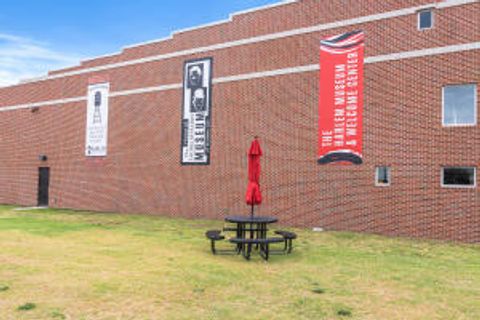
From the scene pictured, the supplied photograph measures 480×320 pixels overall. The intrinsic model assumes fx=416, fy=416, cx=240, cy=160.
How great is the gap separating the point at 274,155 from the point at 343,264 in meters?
8.85

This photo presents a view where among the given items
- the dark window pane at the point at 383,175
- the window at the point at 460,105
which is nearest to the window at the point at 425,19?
the window at the point at 460,105

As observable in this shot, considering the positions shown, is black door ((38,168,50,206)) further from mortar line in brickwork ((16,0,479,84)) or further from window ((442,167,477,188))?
window ((442,167,477,188))

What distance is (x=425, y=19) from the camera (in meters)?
15.0

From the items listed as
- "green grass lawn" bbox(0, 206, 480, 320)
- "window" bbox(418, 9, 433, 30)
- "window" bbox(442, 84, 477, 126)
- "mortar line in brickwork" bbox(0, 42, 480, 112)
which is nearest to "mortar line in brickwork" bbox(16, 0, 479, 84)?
"window" bbox(418, 9, 433, 30)

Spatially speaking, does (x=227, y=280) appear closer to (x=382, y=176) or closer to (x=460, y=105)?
(x=382, y=176)

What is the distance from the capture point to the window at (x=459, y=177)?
13.9m

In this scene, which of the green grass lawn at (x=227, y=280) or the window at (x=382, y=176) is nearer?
the green grass lawn at (x=227, y=280)

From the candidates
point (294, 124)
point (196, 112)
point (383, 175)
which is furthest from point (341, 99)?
point (196, 112)

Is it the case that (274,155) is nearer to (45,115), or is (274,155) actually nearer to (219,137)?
(219,137)

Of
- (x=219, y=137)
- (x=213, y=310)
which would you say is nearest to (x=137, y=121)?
(x=219, y=137)

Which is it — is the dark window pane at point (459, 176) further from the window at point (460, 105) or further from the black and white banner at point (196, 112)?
the black and white banner at point (196, 112)

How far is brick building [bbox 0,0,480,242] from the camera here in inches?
566

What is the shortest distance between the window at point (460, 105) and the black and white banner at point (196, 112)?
1053 centimetres

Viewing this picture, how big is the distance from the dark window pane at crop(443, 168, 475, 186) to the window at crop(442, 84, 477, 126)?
1.58 meters
